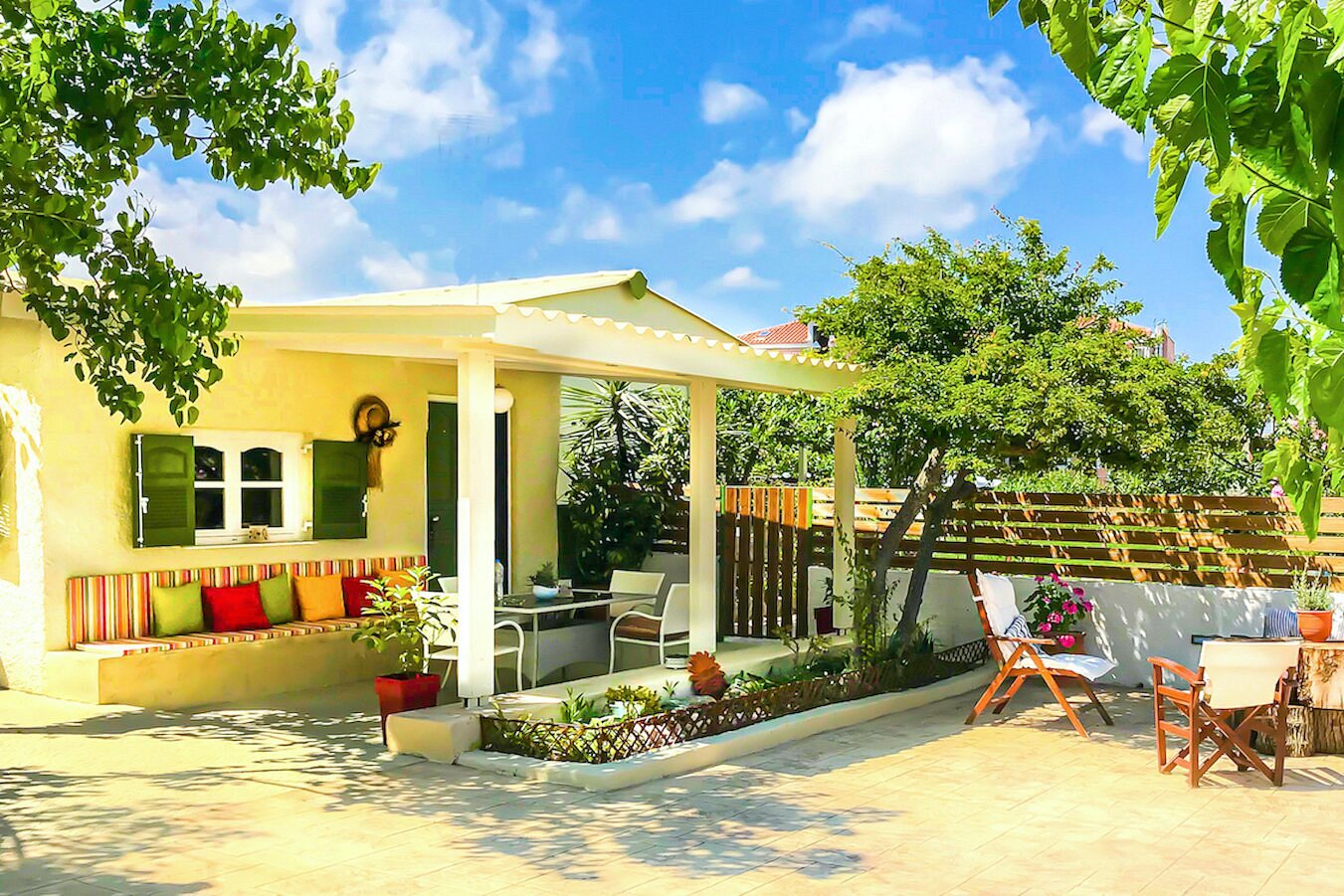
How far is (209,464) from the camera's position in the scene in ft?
32.2

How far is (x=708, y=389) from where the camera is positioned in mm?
9391

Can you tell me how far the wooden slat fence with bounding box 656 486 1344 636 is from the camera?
9.91m

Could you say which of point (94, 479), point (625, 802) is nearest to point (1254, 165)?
point (625, 802)

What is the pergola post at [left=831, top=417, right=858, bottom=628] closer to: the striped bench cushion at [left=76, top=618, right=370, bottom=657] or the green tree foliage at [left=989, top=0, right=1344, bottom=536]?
the striped bench cushion at [left=76, top=618, right=370, bottom=657]

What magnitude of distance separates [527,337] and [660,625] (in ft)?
10.5

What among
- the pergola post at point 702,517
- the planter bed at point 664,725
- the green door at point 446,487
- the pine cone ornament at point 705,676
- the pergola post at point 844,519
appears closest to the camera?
the planter bed at point 664,725

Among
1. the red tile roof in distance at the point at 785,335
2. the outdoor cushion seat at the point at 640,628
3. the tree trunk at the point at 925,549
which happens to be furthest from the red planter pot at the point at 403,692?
the red tile roof in distance at the point at 785,335

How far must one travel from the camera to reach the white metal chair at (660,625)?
368 inches

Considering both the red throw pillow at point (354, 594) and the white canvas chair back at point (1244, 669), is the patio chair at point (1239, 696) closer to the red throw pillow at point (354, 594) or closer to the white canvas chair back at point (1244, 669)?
the white canvas chair back at point (1244, 669)

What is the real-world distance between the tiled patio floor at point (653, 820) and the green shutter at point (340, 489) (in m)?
2.43

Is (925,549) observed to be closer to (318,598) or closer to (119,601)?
(318,598)

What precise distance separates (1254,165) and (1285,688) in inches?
278

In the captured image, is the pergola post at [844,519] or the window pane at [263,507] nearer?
the window pane at [263,507]

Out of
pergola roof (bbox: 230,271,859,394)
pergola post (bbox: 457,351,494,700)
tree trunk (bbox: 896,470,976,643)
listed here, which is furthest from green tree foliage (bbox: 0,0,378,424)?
tree trunk (bbox: 896,470,976,643)
